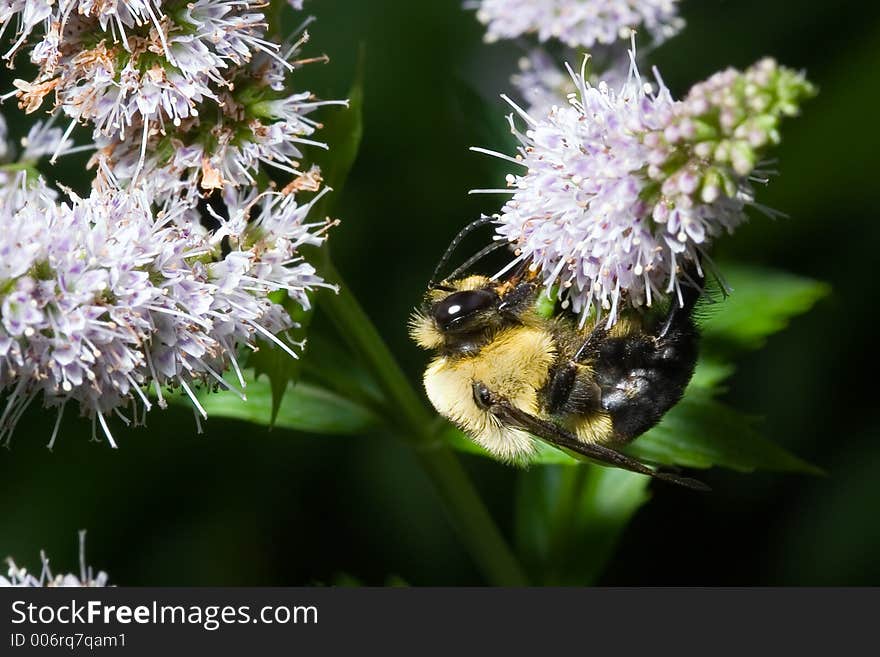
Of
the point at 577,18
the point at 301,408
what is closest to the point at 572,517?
the point at 301,408

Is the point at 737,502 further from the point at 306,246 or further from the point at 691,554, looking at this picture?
the point at 306,246

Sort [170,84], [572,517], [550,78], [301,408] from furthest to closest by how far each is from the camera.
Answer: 1. [550,78]
2. [572,517]
3. [301,408]
4. [170,84]

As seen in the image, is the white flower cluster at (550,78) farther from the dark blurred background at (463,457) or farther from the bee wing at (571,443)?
the bee wing at (571,443)

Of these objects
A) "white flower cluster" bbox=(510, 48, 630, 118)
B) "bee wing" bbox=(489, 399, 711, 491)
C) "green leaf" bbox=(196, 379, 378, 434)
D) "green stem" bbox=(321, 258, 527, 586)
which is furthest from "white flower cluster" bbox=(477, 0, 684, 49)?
"bee wing" bbox=(489, 399, 711, 491)

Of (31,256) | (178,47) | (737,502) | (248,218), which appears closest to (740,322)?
(737,502)

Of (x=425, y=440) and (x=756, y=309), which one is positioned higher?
(x=756, y=309)

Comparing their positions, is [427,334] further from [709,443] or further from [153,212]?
[709,443]

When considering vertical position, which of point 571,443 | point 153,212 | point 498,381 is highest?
point 153,212
